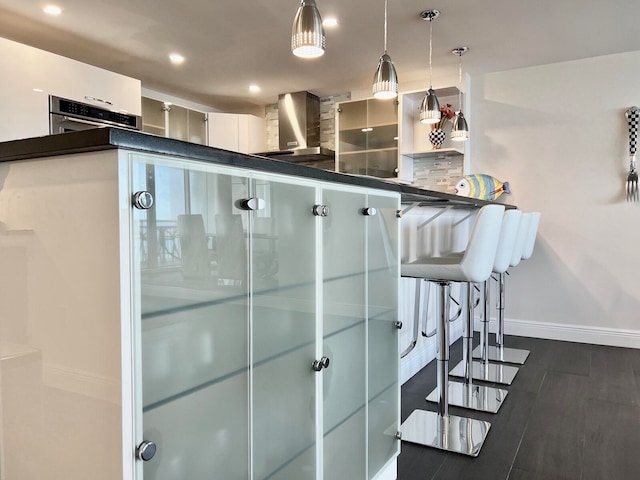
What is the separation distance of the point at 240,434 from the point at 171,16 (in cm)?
321

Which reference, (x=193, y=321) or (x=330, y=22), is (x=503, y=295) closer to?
(x=330, y=22)

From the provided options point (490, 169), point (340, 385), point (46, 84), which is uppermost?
point (46, 84)

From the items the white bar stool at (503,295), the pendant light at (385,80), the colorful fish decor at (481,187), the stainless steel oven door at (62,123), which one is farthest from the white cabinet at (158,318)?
the stainless steel oven door at (62,123)

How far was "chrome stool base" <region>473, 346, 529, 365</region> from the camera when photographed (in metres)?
3.50

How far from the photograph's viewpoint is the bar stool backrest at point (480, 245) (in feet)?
6.82

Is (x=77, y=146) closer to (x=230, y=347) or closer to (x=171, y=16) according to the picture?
(x=230, y=347)

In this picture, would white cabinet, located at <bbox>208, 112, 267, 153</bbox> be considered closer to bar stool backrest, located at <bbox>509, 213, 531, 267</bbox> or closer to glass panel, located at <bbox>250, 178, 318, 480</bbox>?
bar stool backrest, located at <bbox>509, 213, 531, 267</bbox>

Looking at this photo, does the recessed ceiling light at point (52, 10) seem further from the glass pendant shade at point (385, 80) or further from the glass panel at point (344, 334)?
the glass panel at point (344, 334)

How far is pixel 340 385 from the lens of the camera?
143 centimetres

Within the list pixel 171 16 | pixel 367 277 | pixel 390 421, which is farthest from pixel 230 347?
pixel 171 16

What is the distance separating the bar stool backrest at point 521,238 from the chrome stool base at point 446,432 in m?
1.17

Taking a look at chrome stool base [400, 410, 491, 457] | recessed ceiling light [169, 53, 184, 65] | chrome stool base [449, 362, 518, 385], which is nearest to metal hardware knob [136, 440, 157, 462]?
chrome stool base [400, 410, 491, 457]

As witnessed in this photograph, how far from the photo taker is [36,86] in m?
3.47

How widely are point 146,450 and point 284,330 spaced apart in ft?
1.47
